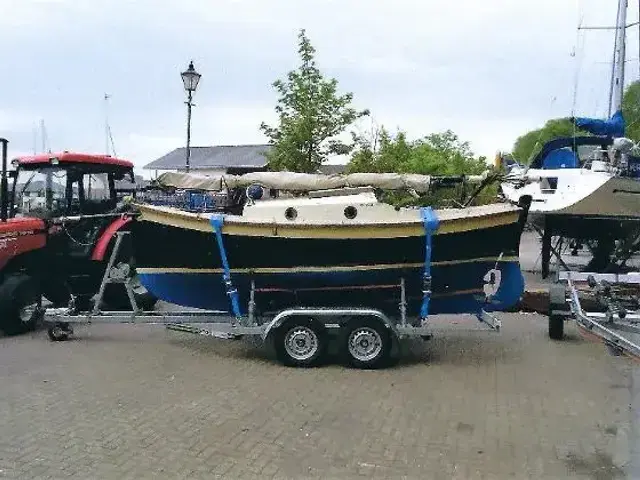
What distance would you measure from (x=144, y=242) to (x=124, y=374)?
1.94 m

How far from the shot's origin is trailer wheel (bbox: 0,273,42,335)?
11336 mm

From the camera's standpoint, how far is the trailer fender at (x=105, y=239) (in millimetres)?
12234

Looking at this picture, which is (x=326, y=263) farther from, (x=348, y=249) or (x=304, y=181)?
(x=304, y=181)

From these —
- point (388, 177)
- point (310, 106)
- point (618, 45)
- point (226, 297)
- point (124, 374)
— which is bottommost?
point (124, 374)

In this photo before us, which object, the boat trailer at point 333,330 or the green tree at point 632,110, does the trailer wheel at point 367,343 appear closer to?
the boat trailer at point 333,330

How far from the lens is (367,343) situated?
9.41m

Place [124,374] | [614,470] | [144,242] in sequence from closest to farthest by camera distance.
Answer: [614,470] → [124,374] → [144,242]

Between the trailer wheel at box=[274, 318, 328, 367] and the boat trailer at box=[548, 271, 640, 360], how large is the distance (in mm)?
3107

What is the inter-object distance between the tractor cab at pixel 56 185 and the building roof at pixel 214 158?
89.6 feet

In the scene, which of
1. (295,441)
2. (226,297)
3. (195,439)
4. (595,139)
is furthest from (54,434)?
(595,139)

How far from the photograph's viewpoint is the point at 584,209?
53.9 ft

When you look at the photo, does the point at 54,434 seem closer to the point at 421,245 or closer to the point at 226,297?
the point at 226,297

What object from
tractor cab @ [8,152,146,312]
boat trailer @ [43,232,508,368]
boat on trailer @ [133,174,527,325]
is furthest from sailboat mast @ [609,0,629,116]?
boat trailer @ [43,232,508,368]

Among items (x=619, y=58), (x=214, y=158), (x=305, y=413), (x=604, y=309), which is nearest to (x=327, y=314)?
(x=305, y=413)
